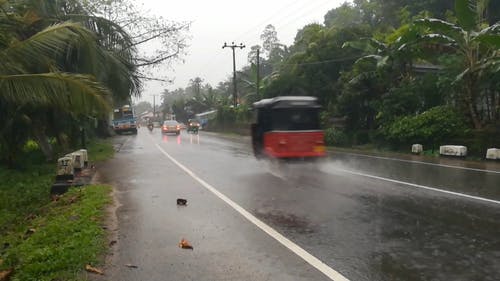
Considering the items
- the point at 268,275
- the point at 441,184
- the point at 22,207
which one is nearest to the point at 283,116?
the point at 441,184

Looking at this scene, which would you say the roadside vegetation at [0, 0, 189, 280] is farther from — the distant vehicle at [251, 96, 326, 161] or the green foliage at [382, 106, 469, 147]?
the green foliage at [382, 106, 469, 147]

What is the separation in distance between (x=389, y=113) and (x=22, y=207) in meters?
18.8

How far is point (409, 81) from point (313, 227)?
20415 mm

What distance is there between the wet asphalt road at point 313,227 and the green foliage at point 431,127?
773 cm

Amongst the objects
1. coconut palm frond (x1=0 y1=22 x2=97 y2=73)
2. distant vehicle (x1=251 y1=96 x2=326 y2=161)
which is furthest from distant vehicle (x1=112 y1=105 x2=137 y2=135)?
coconut palm frond (x1=0 y1=22 x2=97 y2=73)

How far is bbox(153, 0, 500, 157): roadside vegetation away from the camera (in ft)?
66.2

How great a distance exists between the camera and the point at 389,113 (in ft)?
84.7

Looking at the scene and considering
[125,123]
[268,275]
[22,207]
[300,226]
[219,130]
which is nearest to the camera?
[268,275]

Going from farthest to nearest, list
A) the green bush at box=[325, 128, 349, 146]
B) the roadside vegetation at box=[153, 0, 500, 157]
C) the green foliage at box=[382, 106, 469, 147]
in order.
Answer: the green bush at box=[325, 128, 349, 146] < the green foliage at box=[382, 106, 469, 147] < the roadside vegetation at box=[153, 0, 500, 157]

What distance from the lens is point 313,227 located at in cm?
778

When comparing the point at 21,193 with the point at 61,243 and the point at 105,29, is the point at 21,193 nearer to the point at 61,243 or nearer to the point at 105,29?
the point at 61,243

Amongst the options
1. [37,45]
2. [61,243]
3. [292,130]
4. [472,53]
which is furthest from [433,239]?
[472,53]

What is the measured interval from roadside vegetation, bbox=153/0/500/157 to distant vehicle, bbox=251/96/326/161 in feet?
21.3

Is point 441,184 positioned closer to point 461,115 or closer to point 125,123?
point 461,115
